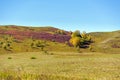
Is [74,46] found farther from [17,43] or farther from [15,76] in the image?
[15,76]

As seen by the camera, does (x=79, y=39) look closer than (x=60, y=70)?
No

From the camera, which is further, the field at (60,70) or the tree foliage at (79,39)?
the tree foliage at (79,39)

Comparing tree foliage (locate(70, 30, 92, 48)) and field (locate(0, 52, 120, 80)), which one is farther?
tree foliage (locate(70, 30, 92, 48))

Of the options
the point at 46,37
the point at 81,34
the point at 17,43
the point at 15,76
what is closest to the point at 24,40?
the point at 17,43

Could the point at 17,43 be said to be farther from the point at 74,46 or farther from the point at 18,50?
the point at 74,46

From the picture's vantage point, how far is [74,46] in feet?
339

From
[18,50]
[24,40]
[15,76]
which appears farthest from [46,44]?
[15,76]

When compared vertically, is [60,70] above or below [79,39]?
below

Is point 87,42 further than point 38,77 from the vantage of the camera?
Yes

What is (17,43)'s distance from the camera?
93.6 meters

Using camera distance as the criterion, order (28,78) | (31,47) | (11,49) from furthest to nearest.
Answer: (31,47), (11,49), (28,78)

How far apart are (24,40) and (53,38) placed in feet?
55.8

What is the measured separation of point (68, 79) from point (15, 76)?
93.1 inches

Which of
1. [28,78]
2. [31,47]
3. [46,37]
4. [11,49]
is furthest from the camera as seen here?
[46,37]
